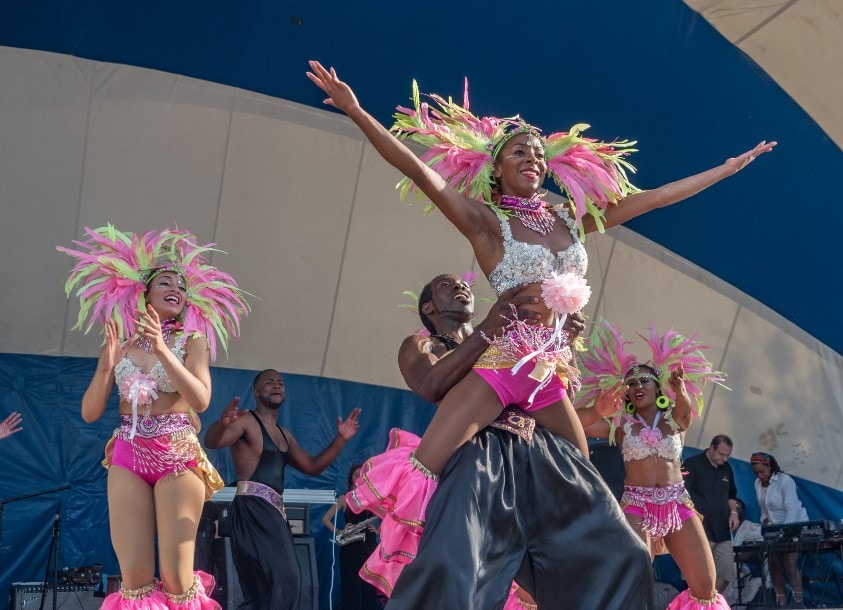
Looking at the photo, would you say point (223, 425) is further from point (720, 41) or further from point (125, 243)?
point (720, 41)

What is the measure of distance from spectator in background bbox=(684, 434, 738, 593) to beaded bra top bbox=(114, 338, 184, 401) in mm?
5965

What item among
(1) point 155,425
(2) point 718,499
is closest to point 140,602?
(1) point 155,425

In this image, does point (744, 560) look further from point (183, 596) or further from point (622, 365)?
point (183, 596)

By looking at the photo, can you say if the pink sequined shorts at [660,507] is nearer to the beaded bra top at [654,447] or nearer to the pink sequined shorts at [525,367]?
the beaded bra top at [654,447]

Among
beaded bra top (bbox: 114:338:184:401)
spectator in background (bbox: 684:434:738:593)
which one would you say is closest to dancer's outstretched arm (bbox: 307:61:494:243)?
beaded bra top (bbox: 114:338:184:401)

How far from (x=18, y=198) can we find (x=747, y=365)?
23.6 feet

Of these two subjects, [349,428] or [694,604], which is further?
[349,428]

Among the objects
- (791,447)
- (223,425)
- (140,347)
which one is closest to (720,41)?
(791,447)

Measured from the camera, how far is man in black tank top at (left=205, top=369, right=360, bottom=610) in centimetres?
646

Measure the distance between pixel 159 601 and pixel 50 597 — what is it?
146 inches

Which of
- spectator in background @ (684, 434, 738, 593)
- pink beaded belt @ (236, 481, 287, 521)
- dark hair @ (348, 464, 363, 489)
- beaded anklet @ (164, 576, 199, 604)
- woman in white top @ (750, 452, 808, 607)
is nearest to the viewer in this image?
beaded anklet @ (164, 576, 199, 604)

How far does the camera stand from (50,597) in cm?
763

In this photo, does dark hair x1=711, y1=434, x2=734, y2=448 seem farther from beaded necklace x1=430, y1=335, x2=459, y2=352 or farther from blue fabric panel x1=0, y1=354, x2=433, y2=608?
beaded necklace x1=430, y1=335, x2=459, y2=352

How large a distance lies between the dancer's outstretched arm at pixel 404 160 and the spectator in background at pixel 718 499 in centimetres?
646
